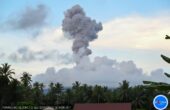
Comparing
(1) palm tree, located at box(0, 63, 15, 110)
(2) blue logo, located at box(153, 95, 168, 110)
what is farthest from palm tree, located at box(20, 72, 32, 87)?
(2) blue logo, located at box(153, 95, 168, 110)

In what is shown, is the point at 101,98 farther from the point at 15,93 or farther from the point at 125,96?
the point at 15,93

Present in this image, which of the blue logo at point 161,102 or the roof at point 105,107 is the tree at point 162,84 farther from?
the roof at point 105,107

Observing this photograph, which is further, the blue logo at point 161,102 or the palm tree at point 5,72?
the palm tree at point 5,72

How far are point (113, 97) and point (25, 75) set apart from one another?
37634mm

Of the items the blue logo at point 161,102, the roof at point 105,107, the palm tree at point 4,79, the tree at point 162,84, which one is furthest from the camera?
the palm tree at point 4,79

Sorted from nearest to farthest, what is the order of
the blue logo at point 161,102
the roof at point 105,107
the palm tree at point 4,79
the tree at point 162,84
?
the tree at point 162,84 < the blue logo at point 161,102 < the roof at point 105,107 < the palm tree at point 4,79

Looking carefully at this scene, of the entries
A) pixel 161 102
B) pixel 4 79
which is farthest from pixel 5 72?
pixel 161 102

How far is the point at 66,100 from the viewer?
147m

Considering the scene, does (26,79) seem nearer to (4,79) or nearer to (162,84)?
(4,79)

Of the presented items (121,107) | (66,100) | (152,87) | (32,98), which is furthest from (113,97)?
(152,87)

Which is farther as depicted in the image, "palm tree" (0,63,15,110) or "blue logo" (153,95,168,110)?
"palm tree" (0,63,15,110)

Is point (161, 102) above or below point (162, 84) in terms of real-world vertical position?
above

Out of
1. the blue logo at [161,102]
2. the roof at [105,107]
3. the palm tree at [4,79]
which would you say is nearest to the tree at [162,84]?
the blue logo at [161,102]

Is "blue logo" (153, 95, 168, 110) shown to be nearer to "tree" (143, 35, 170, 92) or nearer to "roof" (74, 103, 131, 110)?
"tree" (143, 35, 170, 92)
